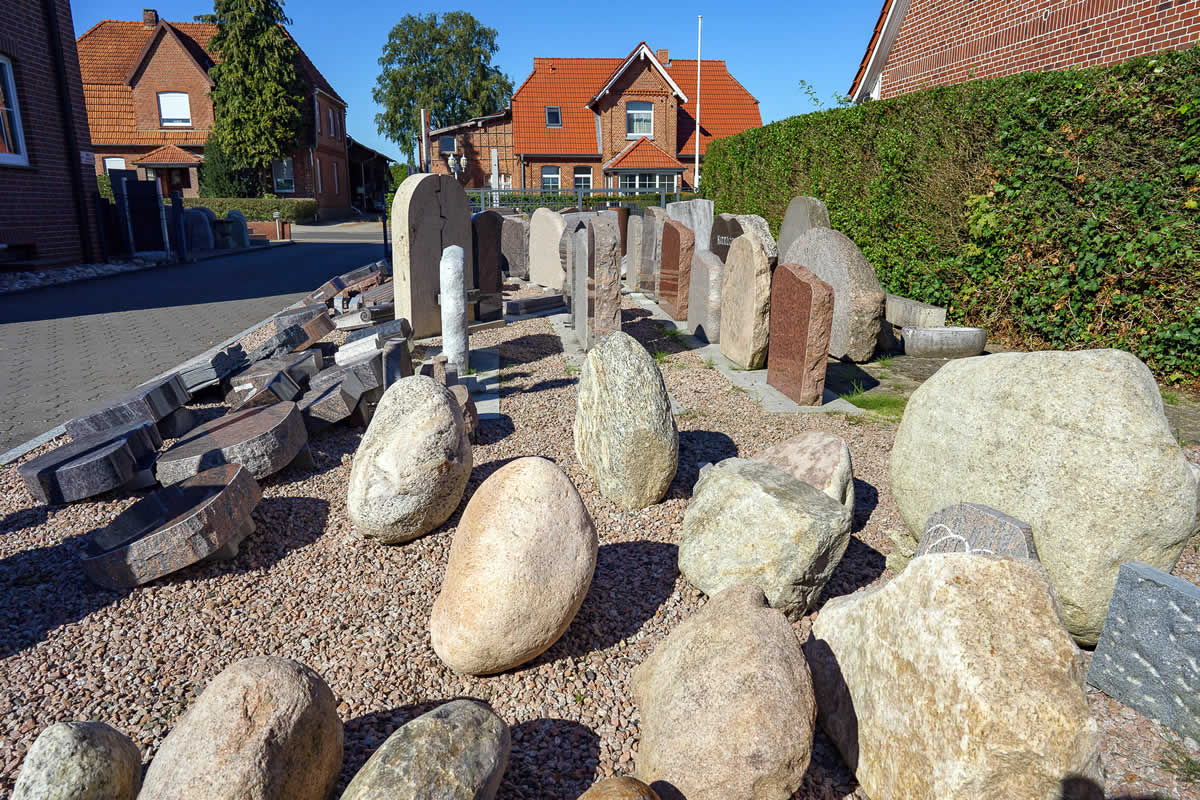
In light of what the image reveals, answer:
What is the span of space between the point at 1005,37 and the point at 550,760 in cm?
1368

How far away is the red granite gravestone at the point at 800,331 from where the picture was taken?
607 centimetres

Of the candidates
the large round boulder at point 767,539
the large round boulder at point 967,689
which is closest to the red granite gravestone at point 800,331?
the large round boulder at point 767,539

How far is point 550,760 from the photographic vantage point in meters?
2.56

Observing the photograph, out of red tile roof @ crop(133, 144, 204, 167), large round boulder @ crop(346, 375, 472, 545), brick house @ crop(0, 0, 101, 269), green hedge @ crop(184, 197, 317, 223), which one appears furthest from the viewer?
red tile roof @ crop(133, 144, 204, 167)

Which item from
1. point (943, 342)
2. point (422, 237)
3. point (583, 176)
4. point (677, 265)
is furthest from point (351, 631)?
point (583, 176)

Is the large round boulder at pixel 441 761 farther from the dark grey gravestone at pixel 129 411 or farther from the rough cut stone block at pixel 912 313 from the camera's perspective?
the rough cut stone block at pixel 912 313

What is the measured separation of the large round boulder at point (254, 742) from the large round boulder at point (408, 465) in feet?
5.08

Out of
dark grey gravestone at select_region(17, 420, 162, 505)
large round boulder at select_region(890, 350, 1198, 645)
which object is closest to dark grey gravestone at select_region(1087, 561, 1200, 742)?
large round boulder at select_region(890, 350, 1198, 645)

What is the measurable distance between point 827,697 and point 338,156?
4593cm

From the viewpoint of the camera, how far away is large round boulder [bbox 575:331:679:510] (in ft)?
14.1

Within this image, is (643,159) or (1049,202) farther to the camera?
(643,159)

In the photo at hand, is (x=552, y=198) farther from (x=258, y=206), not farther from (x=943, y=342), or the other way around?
(x=943, y=342)

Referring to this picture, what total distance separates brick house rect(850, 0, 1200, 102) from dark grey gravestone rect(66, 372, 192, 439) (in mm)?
10369

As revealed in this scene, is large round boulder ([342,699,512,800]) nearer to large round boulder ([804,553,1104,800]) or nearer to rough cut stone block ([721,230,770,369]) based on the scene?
large round boulder ([804,553,1104,800])
